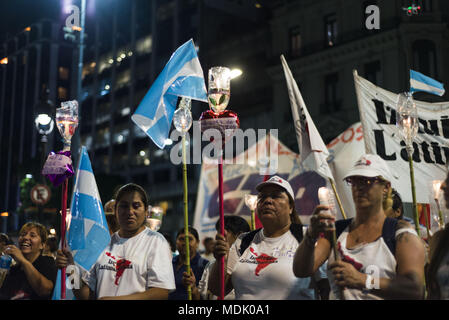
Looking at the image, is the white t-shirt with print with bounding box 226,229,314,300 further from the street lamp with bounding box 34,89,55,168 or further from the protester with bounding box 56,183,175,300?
the street lamp with bounding box 34,89,55,168

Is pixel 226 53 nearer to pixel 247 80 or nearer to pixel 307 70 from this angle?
pixel 247 80

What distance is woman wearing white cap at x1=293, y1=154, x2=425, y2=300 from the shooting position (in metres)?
3.13

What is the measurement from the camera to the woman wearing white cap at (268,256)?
3852 mm

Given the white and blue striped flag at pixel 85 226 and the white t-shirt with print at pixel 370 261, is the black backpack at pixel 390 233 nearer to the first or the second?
the white t-shirt with print at pixel 370 261

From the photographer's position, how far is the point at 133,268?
13.3 feet

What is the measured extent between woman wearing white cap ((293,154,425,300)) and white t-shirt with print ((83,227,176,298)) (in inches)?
45.3

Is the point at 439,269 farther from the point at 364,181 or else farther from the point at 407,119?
the point at 407,119

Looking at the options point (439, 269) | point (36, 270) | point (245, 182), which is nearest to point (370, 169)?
point (439, 269)

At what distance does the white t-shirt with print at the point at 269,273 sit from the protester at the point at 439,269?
853mm

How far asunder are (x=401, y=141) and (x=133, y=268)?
14.7 ft

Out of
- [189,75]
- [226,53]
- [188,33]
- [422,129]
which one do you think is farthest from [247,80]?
[189,75]

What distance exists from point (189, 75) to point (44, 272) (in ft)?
7.48

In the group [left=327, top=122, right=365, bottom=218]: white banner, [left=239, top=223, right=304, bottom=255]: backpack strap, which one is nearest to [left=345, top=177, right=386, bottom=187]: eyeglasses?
[left=239, top=223, right=304, bottom=255]: backpack strap
